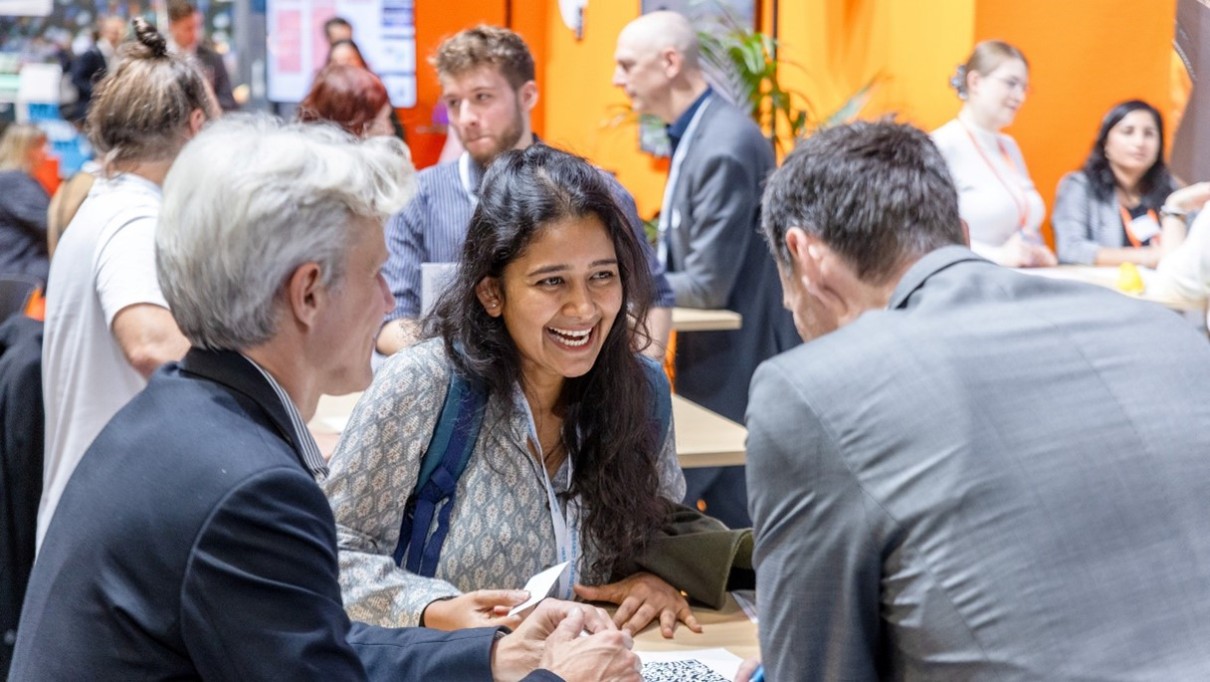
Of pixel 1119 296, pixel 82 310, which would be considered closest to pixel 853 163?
pixel 1119 296

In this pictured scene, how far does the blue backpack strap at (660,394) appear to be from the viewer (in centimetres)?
258

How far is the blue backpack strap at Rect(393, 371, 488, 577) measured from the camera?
2.31 meters

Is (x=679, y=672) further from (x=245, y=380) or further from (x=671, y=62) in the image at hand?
(x=671, y=62)

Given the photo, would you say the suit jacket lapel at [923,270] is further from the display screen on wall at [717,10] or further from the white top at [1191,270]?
the display screen on wall at [717,10]

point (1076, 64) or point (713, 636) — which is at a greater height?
point (1076, 64)

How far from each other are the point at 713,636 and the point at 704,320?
2.57 meters

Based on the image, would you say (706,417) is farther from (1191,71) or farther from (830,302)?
(1191,71)

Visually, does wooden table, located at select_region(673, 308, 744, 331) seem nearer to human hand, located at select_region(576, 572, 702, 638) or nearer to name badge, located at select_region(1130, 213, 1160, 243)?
human hand, located at select_region(576, 572, 702, 638)

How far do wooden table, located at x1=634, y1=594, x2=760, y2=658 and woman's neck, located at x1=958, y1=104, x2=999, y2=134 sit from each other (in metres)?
4.29

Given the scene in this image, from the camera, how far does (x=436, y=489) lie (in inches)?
91.2

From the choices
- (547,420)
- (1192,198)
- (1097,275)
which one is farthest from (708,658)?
(1097,275)

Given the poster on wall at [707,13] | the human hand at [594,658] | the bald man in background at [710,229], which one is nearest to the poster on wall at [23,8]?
the poster on wall at [707,13]

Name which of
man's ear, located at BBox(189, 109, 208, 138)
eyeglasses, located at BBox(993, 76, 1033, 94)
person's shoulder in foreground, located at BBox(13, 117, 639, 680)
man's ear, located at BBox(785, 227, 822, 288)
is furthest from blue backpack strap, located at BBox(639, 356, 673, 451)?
eyeglasses, located at BBox(993, 76, 1033, 94)

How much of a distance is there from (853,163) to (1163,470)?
56 centimetres
